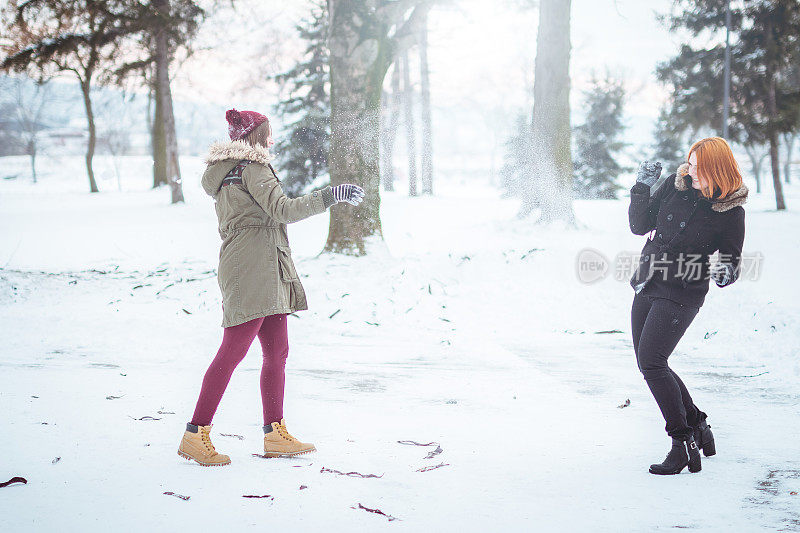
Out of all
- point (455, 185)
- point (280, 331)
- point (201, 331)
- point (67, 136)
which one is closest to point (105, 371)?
point (201, 331)

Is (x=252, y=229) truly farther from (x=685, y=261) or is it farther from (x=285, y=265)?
(x=685, y=261)

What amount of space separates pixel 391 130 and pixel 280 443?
82.1 feet

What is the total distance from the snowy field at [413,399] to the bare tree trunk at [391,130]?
1654 cm

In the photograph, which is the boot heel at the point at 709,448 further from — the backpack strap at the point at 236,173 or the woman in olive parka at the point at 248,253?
the backpack strap at the point at 236,173

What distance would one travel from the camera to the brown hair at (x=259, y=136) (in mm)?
3529

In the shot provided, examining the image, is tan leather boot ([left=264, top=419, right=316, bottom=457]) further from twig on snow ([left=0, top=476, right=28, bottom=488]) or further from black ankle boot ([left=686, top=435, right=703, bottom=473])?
black ankle boot ([left=686, top=435, right=703, bottom=473])

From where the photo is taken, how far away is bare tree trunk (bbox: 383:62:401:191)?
88.3ft

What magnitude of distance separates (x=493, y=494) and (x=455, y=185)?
54954mm

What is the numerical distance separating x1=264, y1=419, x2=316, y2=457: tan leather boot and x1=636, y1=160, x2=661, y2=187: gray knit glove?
7.62 ft

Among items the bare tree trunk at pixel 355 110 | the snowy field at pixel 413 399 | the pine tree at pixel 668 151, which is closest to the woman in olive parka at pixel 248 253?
the snowy field at pixel 413 399

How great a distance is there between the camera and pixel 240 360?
348 cm

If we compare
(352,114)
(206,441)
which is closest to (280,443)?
(206,441)

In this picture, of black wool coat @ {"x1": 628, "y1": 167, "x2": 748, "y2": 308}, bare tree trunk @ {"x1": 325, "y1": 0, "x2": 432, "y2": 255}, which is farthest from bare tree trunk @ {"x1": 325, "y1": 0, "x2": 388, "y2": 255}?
black wool coat @ {"x1": 628, "y1": 167, "x2": 748, "y2": 308}

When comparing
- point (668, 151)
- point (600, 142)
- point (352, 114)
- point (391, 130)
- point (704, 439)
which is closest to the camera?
point (704, 439)
